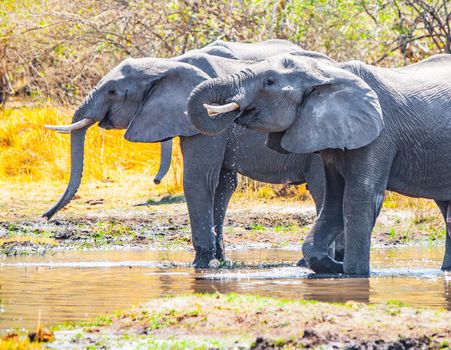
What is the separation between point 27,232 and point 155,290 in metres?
5.74

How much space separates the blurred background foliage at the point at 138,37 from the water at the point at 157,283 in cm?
488

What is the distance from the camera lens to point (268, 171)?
12742mm

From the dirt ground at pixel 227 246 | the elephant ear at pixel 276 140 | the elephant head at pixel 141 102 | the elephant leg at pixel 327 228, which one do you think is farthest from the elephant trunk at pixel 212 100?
the dirt ground at pixel 227 246

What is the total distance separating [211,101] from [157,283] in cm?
156

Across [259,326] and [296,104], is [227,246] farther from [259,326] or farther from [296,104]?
[259,326]

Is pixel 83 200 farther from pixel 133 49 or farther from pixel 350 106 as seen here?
pixel 350 106

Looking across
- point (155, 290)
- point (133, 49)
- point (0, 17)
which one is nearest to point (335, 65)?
point (155, 290)

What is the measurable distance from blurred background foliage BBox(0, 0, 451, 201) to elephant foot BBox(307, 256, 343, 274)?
6246 mm

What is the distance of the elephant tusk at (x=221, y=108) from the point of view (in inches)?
397

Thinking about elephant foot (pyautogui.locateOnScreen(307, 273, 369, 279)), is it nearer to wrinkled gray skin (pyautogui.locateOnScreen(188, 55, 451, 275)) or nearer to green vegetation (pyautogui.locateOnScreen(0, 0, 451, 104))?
wrinkled gray skin (pyautogui.locateOnScreen(188, 55, 451, 275))

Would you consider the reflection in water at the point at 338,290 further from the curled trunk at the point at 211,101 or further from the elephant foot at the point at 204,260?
the elephant foot at the point at 204,260

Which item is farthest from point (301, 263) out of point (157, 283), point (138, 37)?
point (138, 37)

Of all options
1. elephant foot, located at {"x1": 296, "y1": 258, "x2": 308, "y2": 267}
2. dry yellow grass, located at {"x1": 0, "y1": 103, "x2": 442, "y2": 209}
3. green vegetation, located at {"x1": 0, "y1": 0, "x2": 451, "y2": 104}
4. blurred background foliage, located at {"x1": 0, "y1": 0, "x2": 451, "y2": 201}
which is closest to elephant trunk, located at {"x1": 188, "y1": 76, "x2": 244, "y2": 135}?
elephant foot, located at {"x1": 296, "y1": 258, "x2": 308, "y2": 267}

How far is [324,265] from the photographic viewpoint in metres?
11.1
